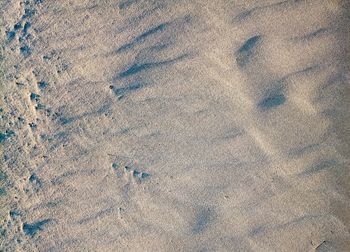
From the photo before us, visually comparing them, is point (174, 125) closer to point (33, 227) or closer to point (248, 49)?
point (248, 49)

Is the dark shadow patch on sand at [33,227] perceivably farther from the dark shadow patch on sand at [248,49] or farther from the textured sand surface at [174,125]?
the dark shadow patch on sand at [248,49]

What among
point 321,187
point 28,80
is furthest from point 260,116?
point 28,80

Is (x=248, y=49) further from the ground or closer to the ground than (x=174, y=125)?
further from the ground

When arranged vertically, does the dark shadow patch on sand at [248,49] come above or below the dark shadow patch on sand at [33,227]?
above

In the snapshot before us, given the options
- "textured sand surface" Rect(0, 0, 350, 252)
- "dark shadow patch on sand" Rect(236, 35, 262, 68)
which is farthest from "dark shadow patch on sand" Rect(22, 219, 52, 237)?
"dark shadow patch on sand" Rect(236, 35, 262, 68)

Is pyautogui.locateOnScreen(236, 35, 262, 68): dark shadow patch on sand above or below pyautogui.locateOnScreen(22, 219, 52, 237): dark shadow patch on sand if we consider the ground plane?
above

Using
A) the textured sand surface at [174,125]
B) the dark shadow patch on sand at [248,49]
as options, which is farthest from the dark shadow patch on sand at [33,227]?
the dark shadow patch on sand at [248,49]

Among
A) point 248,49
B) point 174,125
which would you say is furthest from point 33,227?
point 248,49

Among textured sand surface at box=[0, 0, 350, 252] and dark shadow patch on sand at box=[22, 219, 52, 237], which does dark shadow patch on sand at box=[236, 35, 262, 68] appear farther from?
dark shadow patch on sand at box=[22, 219, 52, 237]
